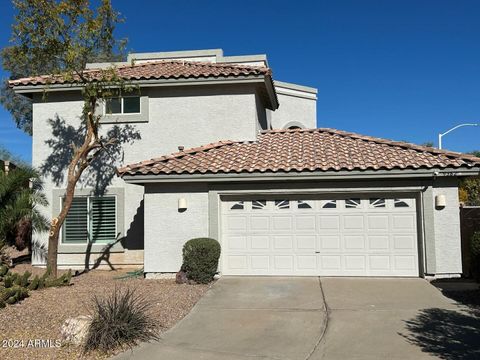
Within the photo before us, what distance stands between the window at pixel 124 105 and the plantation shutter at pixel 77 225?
3241mm

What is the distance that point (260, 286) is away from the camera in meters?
11.0

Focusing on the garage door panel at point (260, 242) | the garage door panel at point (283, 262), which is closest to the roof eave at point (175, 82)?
the garage door panel at point (260, 242)

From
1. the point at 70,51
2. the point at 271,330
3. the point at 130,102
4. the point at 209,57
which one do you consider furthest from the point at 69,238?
the point at 271,330

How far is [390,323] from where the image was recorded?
7930mm

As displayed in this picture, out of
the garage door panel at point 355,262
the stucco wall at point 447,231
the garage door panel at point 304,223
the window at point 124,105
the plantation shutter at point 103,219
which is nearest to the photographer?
the stucco wall at point 447,231

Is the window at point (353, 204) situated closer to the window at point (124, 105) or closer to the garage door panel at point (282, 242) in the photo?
the garage door panel at point (282, 242)

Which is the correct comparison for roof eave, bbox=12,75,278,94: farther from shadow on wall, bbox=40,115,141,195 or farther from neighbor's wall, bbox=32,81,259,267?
shadow on wall, bbox=40,115,141,195

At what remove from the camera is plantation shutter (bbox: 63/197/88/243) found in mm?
15000

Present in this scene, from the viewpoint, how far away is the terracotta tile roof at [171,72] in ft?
47.3

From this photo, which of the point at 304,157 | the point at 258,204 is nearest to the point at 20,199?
the point at 258,204

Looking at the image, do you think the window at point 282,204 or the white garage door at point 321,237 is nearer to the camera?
the white garage door at point 321,237

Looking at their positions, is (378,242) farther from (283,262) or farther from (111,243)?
(111,243)

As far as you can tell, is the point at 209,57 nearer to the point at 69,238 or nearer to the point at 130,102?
the point at 130,102

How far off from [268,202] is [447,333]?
20.0 ft
